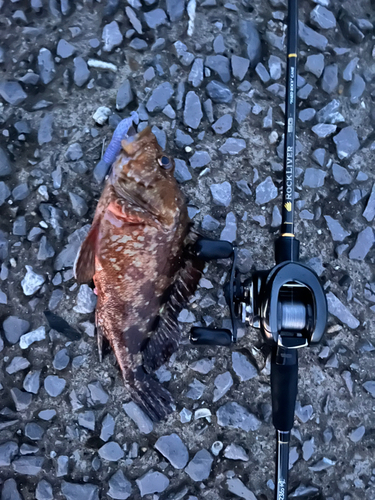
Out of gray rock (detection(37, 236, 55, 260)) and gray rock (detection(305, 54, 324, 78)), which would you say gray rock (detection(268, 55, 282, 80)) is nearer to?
gray rock (detection(305, 54, 324, 78))

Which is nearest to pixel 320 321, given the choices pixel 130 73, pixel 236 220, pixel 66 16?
pixel 236 220

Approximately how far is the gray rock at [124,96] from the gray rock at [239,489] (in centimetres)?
203

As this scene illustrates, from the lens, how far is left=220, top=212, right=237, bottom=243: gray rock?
1984mm

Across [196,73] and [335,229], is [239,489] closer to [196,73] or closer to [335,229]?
[335,229]

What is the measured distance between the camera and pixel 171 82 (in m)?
2.01

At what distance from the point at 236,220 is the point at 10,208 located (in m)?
1.17

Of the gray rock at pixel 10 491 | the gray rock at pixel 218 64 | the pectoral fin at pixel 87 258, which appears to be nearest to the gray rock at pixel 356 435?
the pectoral fin at pixel 87 258

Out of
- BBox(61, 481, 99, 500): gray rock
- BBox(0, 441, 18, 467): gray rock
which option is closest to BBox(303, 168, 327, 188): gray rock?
BBox(61, 481, 99, 500): gray rock

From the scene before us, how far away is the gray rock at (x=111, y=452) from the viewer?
1902mm

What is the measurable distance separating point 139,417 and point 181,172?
1277mm

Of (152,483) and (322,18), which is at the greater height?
(322,18)

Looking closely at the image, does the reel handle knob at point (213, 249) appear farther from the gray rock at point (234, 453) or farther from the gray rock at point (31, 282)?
the gray rock at point (234, 453)

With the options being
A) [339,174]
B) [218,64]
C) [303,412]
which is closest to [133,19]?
[218,64]

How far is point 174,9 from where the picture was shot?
6.66 feet
